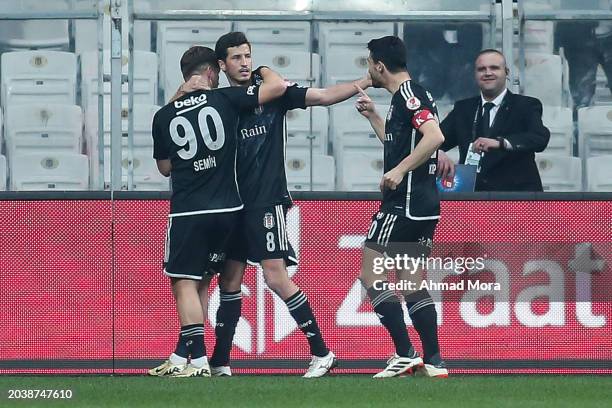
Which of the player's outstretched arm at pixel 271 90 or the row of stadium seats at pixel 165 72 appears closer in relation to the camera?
the player's outstretched arm at pixel 271 90

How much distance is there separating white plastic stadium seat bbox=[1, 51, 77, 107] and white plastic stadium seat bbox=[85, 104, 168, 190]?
435 mm

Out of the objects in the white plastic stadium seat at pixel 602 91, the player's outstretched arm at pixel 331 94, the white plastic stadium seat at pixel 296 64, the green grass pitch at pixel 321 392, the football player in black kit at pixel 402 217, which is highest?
the white plastic stadium seat at pixel 296 64

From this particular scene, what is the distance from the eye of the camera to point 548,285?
7727mm

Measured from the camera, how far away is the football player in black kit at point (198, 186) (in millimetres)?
7035

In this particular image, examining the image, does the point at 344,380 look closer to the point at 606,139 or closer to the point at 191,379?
the point at 191,379

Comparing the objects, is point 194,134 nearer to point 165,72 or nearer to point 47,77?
point 165,72

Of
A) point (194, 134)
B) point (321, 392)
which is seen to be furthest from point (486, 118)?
point (321, 392)

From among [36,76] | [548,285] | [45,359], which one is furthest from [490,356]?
[36,76]

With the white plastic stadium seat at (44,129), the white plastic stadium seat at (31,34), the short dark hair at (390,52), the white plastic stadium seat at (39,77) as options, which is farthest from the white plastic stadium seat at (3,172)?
the short dark hair at (390,52)

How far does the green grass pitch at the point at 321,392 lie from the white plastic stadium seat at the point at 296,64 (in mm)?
3348

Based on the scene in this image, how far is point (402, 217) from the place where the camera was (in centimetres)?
702

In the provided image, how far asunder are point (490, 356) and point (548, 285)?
519mm

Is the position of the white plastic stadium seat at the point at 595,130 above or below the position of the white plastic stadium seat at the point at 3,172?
above

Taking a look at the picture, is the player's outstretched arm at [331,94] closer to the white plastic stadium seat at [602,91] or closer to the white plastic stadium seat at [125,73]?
the white plastic stadium seat at [125,73]
